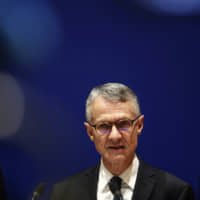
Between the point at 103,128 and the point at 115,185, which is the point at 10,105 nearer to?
the point at 103,128

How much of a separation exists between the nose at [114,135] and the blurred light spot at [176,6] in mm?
1015

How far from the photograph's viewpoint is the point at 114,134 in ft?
4.88

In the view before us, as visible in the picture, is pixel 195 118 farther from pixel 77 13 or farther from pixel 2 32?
pixel 2 32

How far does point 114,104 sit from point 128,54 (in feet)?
2.16

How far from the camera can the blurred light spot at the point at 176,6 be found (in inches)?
79.0

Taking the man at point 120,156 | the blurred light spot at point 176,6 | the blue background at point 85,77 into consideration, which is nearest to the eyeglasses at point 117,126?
the man at point 120,156

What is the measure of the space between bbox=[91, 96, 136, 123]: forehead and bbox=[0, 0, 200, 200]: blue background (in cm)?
52

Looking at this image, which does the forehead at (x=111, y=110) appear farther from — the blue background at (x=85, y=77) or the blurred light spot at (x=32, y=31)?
the blurred light spot at (x=32, y=31)

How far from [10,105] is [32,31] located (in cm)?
59

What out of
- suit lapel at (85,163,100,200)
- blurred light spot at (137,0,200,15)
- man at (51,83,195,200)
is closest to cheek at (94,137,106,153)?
man at (51,83,195,200)

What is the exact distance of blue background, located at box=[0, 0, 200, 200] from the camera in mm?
2012

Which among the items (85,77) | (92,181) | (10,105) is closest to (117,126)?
(92,181)

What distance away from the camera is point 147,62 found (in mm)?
2029

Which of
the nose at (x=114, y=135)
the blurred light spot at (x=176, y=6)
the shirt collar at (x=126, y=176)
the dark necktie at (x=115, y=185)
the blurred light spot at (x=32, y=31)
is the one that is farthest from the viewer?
the blurred light spot at (x=32, y=31)
